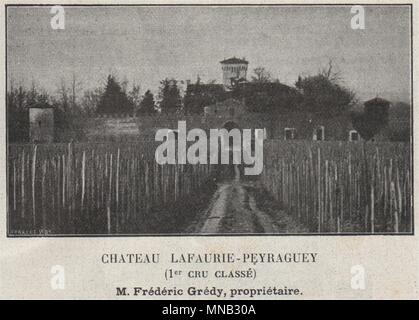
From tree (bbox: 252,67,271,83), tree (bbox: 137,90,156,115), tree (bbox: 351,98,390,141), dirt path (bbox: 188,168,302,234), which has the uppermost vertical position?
tree (bbox: 252,67,271,83)

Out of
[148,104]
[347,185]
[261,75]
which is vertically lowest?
[347,185]

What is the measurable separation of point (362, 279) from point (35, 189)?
2.10 metres

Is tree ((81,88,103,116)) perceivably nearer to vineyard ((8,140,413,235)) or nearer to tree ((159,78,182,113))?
vineyard ((8,140,413,235))

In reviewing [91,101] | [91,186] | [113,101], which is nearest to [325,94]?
[113,101]

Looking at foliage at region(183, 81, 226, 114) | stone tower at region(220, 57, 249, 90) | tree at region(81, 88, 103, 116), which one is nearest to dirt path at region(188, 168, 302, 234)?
foliage at region(183, 81, 226, 114)

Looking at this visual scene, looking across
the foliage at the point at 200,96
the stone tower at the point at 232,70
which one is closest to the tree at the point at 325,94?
the stone tower at the point at 232,70

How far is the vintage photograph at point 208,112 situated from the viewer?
4320 millimetres

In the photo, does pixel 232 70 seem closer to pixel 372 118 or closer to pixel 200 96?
pixel 200 96

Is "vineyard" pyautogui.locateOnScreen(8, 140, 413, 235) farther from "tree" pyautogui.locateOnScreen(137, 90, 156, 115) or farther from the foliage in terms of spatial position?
the foliage

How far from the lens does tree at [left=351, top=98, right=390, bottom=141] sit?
4.34 metres

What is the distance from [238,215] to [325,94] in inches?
36.8

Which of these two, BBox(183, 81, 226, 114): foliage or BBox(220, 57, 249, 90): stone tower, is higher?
BBox(220, 57, 249, 90): stone tower

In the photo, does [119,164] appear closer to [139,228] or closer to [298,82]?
[139,228]

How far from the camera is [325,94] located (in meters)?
4.38
